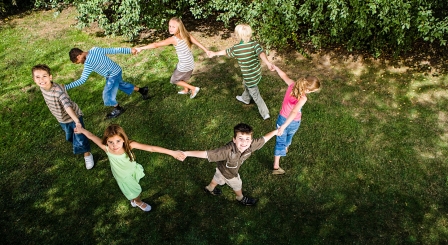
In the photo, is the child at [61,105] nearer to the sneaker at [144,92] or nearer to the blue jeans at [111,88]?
the blue jeans at [111,88]

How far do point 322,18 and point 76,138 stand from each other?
17.6 feet

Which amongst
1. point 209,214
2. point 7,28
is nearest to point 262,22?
point 209,214

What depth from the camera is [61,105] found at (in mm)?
5242

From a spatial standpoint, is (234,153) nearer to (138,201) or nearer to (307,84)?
(307,84)

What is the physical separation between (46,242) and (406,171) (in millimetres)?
5455

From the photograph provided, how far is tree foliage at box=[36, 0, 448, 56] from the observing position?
6574 millimetres

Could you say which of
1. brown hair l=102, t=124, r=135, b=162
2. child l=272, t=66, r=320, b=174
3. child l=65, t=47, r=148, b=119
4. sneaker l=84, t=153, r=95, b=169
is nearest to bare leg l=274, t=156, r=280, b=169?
child l=272, t=66, r=320, b=174

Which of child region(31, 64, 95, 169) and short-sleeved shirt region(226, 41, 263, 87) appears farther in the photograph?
short-sleeved shirt region(226, 41, 263, 87)

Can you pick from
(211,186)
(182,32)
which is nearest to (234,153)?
(211,186)

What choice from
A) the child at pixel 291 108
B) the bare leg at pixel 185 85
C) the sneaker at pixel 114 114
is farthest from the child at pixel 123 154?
the bare leg at pixel 185 85

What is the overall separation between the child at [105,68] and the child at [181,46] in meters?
0.55

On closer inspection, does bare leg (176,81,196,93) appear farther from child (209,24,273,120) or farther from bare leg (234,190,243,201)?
bare leg (234,190,243,201)

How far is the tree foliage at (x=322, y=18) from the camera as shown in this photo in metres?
6.57

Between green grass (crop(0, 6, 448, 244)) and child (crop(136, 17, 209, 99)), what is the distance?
0.57 metres
